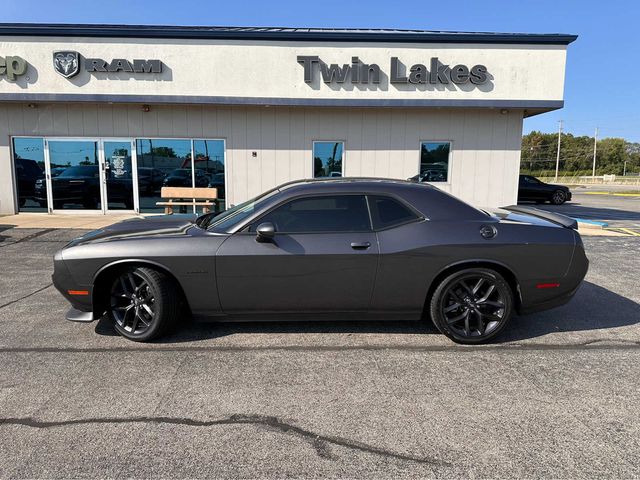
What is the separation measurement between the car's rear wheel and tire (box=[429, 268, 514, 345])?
19.7 m

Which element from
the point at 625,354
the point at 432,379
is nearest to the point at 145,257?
the point at 432,379

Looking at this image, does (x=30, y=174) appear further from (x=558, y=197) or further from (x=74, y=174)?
(x=558, y=197)

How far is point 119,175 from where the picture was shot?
1223 centimetres

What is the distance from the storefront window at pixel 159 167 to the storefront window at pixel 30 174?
109 inches

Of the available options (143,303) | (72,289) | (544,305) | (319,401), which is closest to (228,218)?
(143,303)

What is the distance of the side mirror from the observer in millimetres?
3725

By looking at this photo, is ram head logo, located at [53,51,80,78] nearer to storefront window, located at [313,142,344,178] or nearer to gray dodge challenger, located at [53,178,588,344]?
storefront window, located at [313,142,344,178]

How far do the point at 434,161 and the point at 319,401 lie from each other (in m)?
10.5

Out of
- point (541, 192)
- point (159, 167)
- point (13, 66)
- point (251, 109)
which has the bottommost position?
point (541, 192)

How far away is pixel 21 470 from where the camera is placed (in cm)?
228

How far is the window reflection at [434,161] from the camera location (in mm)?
12273

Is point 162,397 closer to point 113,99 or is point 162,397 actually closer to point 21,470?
point 21,470

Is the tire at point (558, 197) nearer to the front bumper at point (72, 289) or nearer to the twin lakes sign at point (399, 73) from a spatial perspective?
the twin lakes sign at point (399, 73)

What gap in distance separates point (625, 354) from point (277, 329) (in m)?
3.15
